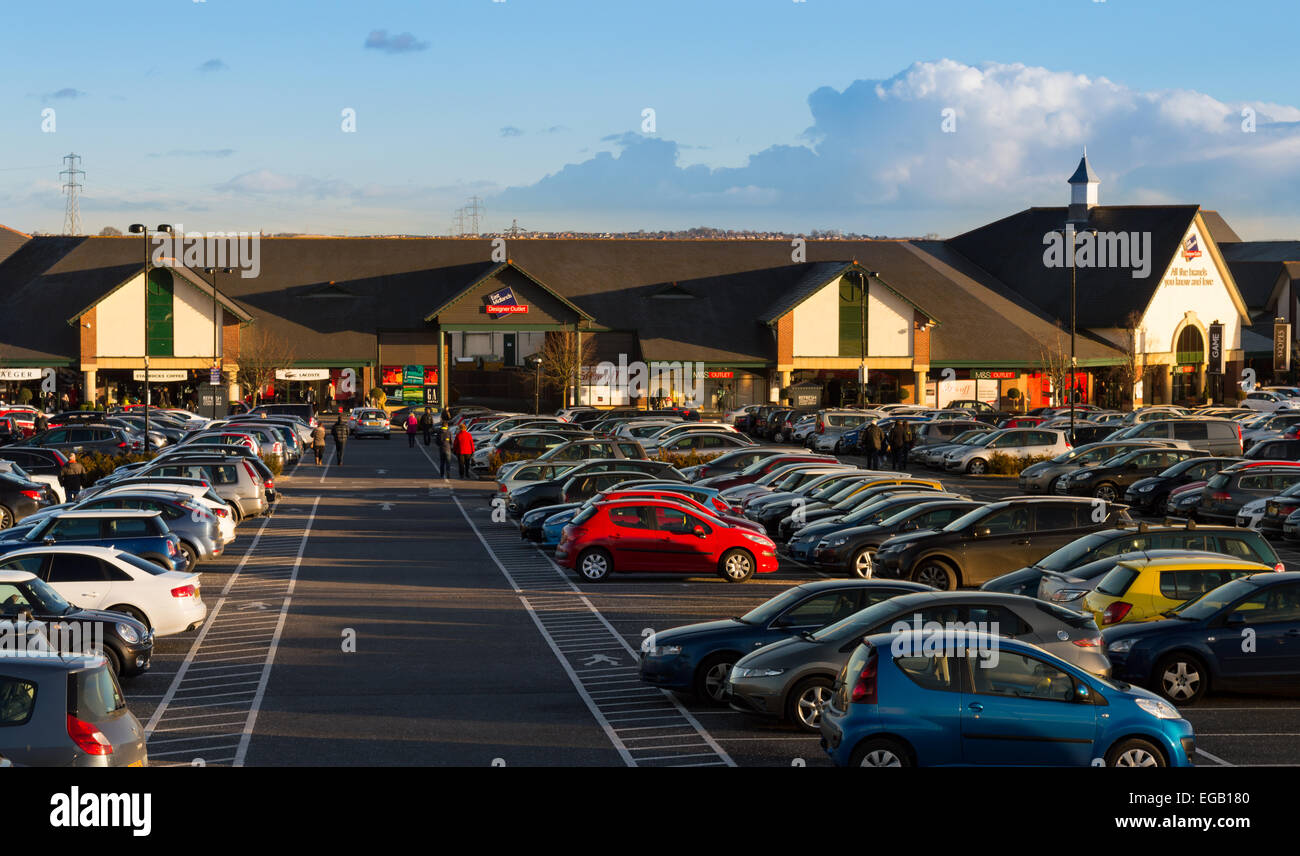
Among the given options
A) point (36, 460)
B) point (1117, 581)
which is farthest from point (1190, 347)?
point (1117, 581)

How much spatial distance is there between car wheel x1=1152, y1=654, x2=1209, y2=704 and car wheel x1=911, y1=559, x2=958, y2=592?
782 cm

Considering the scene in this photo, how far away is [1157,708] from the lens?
12680mm

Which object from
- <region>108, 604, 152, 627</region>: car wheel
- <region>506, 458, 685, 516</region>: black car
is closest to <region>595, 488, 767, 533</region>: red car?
<region>506, 458, 685, 516</region>: black car

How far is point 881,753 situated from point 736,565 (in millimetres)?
13946

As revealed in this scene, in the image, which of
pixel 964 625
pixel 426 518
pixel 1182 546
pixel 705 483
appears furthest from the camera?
pixel 705 483

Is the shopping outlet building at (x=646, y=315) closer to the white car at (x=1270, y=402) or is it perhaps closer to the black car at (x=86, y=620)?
the white car at (x=1270, y=402)

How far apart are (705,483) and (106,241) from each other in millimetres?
60216

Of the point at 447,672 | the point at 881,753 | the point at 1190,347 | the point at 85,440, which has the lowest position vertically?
the point at 447,672

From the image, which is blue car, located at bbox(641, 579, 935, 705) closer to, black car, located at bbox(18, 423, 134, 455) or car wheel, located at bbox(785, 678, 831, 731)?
car wheel, located at bbox(785, 678, 831, 731)

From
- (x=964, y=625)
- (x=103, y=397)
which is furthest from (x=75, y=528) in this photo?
(x=103, y=397)

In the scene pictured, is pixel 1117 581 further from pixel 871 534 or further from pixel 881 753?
pixel 881 753

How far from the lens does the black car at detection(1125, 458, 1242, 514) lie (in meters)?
36.9
